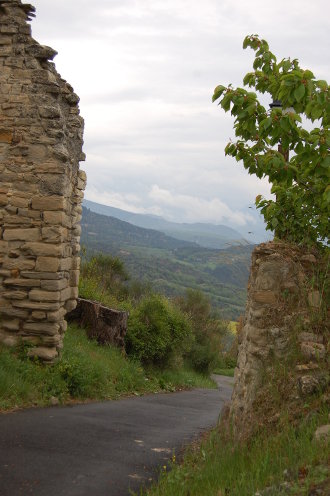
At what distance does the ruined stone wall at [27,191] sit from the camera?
8.70 metres

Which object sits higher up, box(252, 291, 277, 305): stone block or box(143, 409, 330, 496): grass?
box(252, 291, 277, 305): stone block

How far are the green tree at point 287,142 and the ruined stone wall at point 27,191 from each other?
321 centimetres

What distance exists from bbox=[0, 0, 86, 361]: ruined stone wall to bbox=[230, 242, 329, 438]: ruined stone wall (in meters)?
3.58

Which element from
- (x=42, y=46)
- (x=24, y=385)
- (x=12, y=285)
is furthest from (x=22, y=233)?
(x=42, y=46)

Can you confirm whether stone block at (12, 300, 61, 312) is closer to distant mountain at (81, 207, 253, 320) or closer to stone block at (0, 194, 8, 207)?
stone block at (0, 194, 8, 207)

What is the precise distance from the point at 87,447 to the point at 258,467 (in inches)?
102

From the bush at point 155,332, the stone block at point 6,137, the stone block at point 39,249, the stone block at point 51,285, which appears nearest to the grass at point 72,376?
the stone block at point 51,285

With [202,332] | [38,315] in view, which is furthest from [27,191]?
[202,332]

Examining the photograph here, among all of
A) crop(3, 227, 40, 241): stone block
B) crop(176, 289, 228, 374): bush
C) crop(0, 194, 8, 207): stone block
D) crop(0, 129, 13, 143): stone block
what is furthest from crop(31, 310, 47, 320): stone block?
crop(176, 289, 228, 374): bush

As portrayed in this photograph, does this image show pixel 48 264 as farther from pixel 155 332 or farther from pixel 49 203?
pixel 155 332

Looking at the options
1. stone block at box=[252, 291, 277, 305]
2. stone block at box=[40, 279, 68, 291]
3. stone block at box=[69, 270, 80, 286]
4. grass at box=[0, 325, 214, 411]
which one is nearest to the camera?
stone block at box=[252, 291, 277, 305]

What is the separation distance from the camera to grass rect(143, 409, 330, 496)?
Answer: 3797 mm

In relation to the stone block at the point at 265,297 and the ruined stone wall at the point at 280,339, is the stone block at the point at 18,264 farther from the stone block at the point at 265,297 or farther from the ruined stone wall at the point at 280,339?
the stone block at the point at 265,297

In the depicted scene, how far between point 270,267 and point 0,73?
18.0 ft
